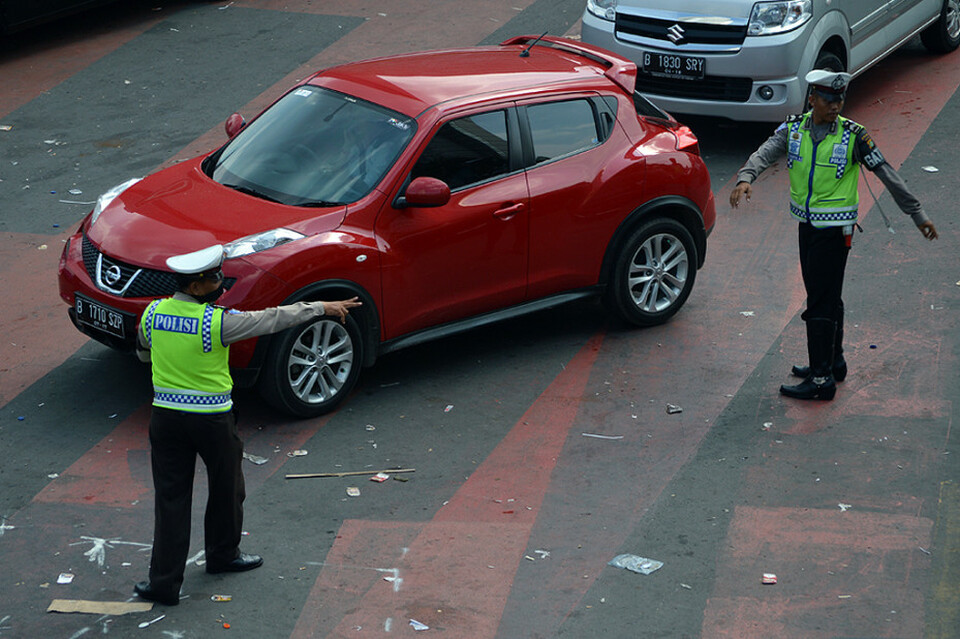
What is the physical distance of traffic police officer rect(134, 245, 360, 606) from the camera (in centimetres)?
570

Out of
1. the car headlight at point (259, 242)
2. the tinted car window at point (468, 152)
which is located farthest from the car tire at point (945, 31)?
the car headlight at point (259, 242)

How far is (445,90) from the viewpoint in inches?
328

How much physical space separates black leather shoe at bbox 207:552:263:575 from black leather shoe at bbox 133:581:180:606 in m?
0.27

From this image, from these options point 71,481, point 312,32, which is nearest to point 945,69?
point 312,32

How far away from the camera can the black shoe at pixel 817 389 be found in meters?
8.09

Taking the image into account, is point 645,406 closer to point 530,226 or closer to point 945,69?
point 530,226

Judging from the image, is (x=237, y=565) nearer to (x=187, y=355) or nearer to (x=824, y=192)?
(x=187, y=355)

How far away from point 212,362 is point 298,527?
4.32 feet

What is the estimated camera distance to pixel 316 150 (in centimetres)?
819

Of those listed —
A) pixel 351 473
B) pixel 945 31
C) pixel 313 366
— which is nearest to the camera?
pixel 351 473

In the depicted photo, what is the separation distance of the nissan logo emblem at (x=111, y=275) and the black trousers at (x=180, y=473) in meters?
1.80

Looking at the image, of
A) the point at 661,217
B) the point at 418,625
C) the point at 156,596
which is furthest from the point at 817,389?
the point at 156,596

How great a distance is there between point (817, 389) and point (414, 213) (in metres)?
2.68

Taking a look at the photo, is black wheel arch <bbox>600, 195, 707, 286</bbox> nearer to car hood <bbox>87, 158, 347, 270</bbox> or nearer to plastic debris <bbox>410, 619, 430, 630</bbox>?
car hood <bbox>87, 158, 347, 270</bbox>
